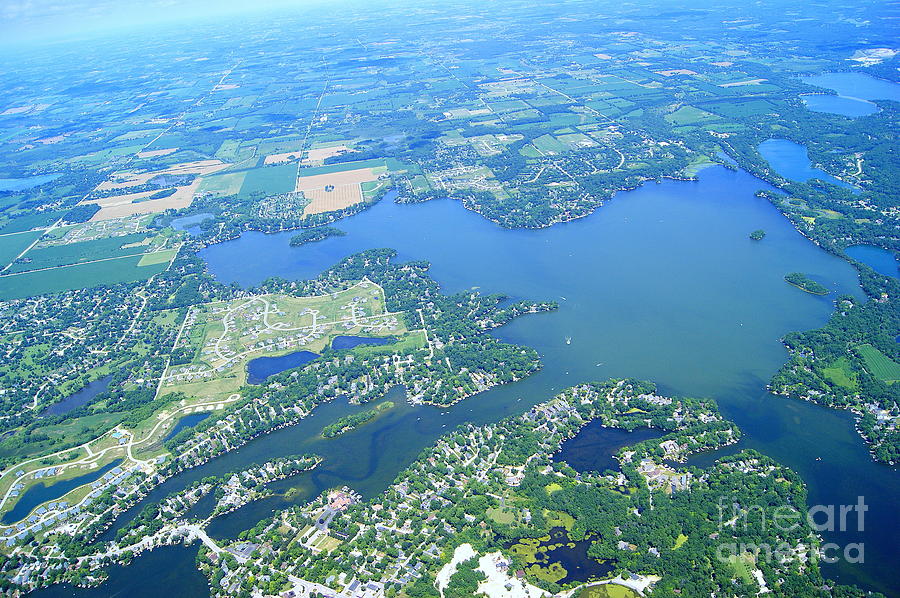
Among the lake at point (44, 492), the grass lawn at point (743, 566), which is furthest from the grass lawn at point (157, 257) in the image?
the grass lawn at point (743, 566)

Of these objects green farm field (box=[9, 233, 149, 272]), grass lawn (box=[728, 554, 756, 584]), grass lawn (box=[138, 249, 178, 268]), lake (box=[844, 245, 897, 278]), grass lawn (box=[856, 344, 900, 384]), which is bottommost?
grass lawn (box=[728, 554, 756, 584])

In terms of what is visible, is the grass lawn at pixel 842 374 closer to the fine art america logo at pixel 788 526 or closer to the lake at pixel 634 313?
the lake at pixel 634 313

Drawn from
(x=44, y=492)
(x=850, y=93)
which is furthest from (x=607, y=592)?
(x=850, y=93)

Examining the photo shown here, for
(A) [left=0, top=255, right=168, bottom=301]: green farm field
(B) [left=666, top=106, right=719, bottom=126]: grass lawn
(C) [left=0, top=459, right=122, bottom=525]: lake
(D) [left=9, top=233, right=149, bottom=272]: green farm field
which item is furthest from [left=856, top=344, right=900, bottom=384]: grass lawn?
(D) [left=9, top=233, right=149, bottom=272]: green farm field

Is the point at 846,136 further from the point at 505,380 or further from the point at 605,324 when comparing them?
the point at 505,380

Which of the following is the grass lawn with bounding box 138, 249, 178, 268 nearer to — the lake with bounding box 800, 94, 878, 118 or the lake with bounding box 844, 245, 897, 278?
the lake with bounding box 844, 245, 897, 278

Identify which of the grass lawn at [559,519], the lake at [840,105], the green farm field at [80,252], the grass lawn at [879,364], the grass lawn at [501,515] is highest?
the lake at [840,105]

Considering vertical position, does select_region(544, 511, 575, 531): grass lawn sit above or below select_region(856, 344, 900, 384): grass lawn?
below
